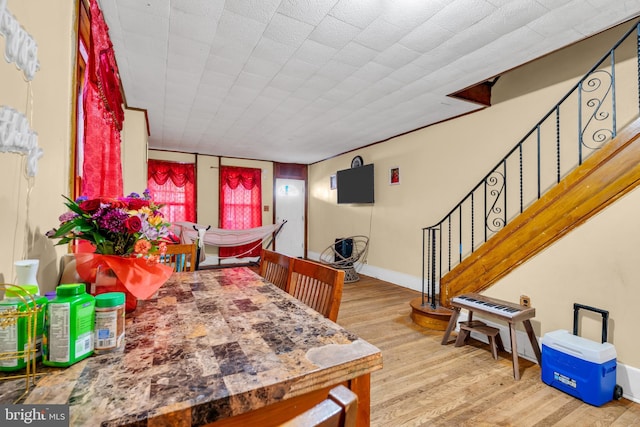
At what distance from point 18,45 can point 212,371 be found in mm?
1009

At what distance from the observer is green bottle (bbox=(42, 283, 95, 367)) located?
0.61m

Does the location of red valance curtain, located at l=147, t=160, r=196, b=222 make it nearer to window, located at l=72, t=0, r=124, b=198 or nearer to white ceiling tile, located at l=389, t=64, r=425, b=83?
window, located at l=72, t=0, r=124, b=198

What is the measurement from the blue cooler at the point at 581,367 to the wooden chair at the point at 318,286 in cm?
171

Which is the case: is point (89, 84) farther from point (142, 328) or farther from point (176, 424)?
point (176, 424)

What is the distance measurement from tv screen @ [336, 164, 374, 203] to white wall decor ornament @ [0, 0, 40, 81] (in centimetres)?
439

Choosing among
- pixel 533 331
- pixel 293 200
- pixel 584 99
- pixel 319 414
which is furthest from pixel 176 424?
pixel 293 200

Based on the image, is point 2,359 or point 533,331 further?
point 533,331

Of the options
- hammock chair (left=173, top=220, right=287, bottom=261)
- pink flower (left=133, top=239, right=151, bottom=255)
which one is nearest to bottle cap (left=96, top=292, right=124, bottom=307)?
A: pink flower (left=133, top=239, right=151, bottom=255)

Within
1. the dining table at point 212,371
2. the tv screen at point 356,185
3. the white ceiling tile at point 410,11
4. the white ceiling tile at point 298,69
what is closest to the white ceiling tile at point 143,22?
the white ceiling tile at point 298,69

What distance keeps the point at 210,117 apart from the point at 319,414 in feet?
12.9

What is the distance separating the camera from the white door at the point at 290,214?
21.8ft

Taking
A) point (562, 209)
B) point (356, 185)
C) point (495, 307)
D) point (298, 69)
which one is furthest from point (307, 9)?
point (356, 185)

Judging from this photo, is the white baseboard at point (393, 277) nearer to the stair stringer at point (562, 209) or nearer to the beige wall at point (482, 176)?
the beige wall at point (482, 176)

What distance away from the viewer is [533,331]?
2148mm
